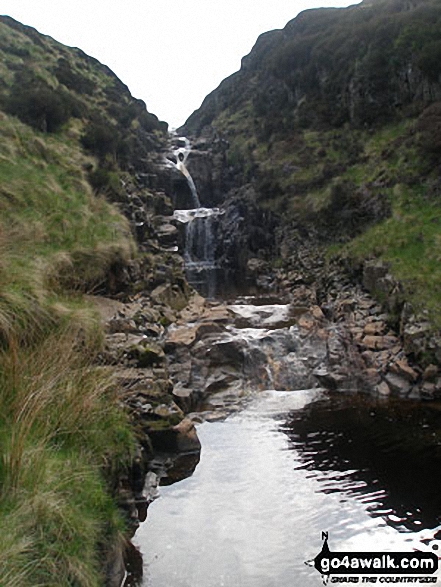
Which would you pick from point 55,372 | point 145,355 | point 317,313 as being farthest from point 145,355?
point 317,313

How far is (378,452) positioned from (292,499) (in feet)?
6.17

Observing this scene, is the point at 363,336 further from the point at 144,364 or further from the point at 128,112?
the point at 128,112

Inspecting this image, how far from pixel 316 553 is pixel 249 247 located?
75.1ft

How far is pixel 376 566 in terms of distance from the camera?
4.90m

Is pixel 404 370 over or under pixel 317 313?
under

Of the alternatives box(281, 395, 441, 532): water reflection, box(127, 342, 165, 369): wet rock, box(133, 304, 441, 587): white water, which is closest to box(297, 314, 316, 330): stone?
box(281, 395, 441, 532): water reflection

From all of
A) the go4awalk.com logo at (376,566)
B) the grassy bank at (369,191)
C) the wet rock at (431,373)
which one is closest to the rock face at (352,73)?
the grassy bank at (369,191)

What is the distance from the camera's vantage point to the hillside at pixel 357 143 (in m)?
16.2

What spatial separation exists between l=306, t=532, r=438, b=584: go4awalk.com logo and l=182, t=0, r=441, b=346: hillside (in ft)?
22.5

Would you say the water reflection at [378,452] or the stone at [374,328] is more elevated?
the stone at [374,328]

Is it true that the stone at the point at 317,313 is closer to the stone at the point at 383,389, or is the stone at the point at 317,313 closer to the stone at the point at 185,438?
the stone at the point at 383,389

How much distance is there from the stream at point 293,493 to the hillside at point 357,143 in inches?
151

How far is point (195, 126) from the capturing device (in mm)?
55031

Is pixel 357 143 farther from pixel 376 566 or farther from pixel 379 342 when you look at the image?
pixel 376 566
